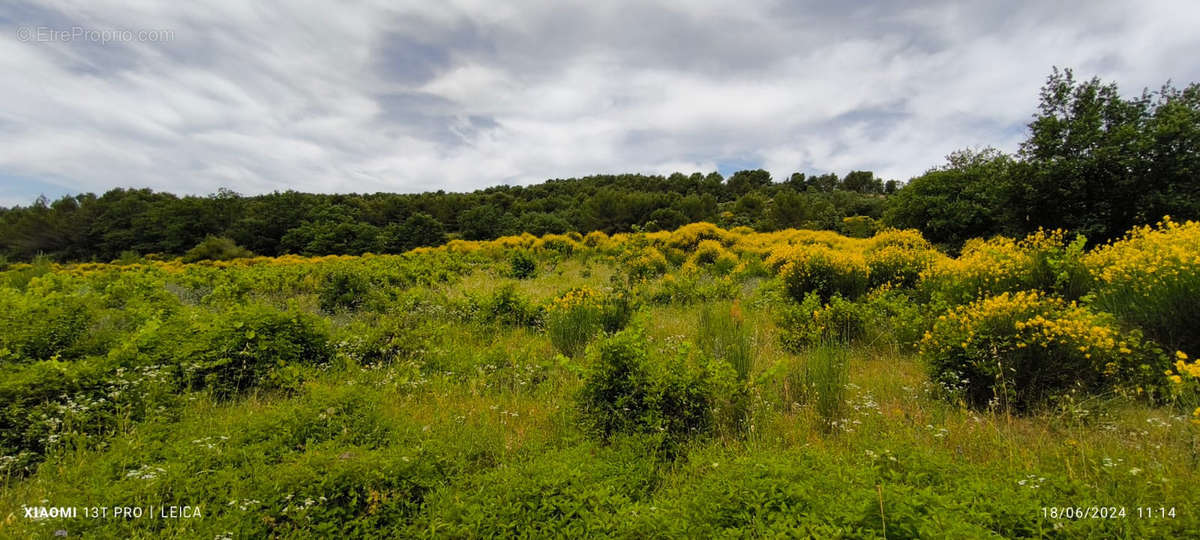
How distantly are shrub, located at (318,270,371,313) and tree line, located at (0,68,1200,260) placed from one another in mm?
16673

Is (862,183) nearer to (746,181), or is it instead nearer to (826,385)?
(746,181)

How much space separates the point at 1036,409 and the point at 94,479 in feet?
21.4

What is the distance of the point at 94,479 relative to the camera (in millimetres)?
2418

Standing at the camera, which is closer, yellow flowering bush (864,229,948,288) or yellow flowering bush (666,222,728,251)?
yellow flowering bush (864,229,948,288)

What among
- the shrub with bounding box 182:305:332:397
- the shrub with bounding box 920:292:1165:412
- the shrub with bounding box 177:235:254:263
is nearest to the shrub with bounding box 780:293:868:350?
the shrub with bounding box 920:292:1165:412

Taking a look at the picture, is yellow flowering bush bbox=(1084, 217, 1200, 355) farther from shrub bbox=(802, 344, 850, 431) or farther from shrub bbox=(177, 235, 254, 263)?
shrub bbox=(177, 235, 254, 263)

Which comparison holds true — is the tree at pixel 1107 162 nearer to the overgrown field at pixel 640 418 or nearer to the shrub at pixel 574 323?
the overgrown field at pixel 640 418

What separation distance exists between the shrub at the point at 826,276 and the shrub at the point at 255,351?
7505 mm

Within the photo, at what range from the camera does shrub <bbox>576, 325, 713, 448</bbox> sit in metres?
3.21

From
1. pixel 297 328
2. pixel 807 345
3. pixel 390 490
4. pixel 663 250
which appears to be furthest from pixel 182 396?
pixel 663 250

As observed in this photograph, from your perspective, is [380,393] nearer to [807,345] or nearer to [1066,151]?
[807,345]
